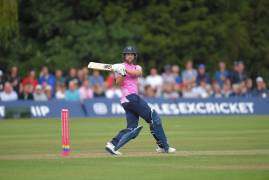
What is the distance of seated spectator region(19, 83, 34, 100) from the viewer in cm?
3375

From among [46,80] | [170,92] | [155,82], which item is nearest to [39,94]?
[46,80]

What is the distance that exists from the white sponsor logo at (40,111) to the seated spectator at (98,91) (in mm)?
1923

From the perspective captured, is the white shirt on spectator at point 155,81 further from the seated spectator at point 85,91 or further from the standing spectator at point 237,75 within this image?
the standing spectator at point 237,75

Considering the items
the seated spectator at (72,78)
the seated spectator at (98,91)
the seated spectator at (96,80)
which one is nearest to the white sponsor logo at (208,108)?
the seated spectator at (98,91)

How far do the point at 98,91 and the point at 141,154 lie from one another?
16.8 meters

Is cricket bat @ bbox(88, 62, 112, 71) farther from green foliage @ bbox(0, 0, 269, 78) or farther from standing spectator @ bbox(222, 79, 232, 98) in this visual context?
green foliage @ bbox(0, 0, 269, 78)

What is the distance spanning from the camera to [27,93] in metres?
33.7

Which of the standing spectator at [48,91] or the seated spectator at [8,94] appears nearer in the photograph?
the seated spectator at [8,94]

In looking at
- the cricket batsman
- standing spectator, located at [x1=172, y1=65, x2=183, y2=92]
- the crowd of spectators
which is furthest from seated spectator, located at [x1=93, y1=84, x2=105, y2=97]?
the cricket batsman

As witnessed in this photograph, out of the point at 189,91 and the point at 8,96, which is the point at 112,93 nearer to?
the point at 189,91

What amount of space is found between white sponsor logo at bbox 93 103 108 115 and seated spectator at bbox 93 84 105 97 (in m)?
0.39

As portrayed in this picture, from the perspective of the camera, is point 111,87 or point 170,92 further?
point 111,87

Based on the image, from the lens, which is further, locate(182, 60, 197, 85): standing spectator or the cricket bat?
locate(182, 60, 197, 85): standing spectator

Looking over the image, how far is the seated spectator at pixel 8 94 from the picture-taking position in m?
33.3
